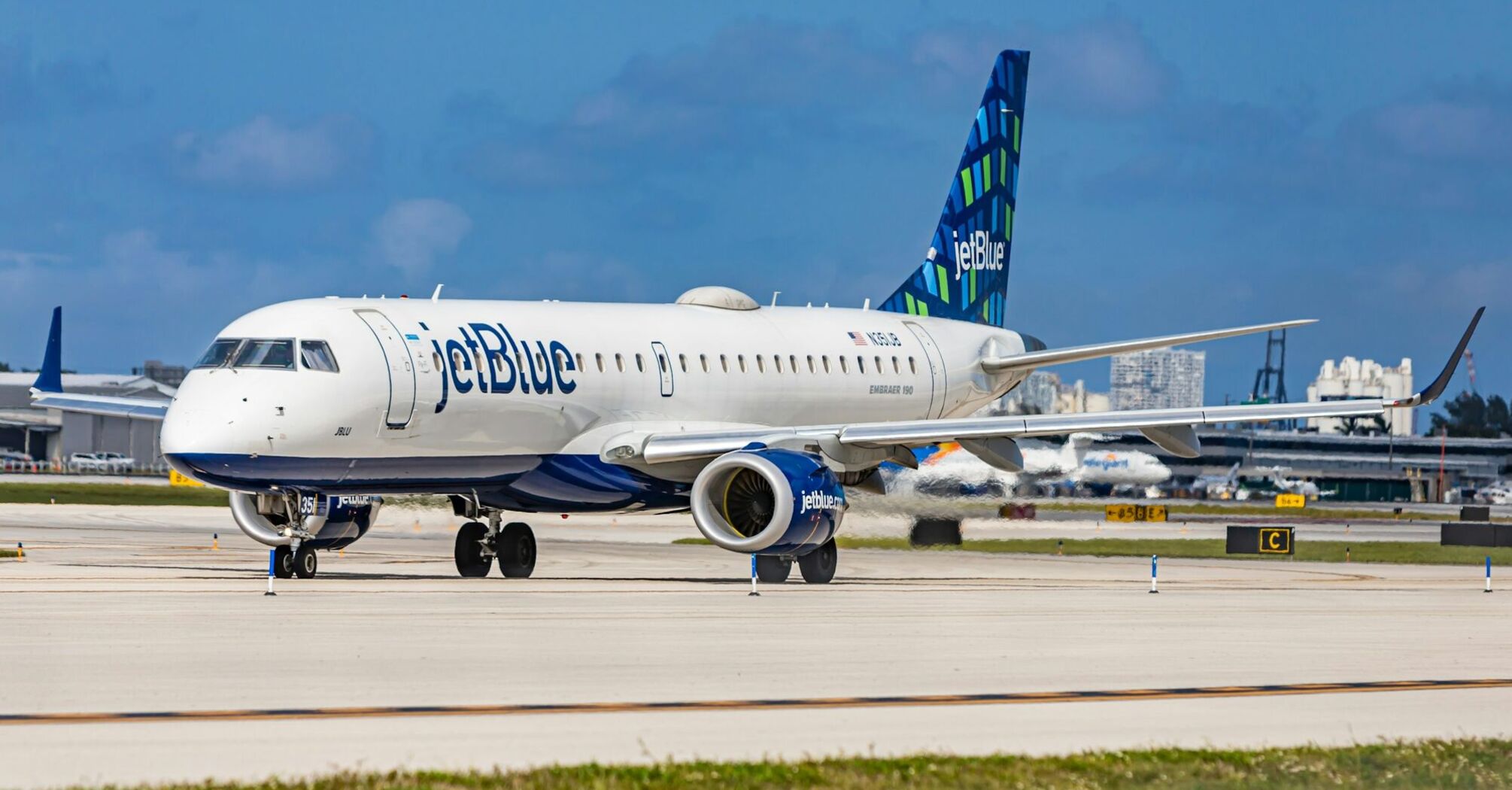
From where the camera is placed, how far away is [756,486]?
33.5 metres

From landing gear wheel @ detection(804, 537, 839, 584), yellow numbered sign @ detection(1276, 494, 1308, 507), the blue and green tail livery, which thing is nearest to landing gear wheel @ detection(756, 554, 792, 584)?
landing gear wheel @ detection(804, 537, 839, 584)

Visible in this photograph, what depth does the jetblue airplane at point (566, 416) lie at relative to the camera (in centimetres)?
2978

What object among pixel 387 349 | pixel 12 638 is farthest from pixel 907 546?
pixel 12 638

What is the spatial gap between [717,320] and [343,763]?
87.9ft

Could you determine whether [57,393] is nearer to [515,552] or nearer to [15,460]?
[515,552]

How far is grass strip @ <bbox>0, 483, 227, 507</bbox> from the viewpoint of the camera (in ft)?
241

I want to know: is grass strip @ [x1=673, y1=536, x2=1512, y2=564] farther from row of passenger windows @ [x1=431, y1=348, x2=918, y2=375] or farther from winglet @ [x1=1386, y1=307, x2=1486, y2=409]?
winglet @ [x1=1386, y1=307, x2=1486, y2=409]

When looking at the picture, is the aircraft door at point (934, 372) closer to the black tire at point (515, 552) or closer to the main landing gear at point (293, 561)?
the black tire at point (515, 552)

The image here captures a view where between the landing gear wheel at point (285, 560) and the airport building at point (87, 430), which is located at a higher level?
the airport building at point (87, 430)

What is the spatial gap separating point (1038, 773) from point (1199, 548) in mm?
45770

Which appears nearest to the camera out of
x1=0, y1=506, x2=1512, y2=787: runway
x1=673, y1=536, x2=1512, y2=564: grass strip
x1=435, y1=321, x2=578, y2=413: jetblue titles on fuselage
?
x1=0, y1=506, x2=1512, y2=787: runway

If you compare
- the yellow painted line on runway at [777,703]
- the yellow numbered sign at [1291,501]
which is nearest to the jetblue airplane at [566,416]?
the yellow painted line on runway at [777,703]

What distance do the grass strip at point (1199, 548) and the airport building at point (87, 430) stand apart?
88633mm

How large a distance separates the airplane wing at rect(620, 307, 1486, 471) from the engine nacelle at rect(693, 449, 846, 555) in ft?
1.69
